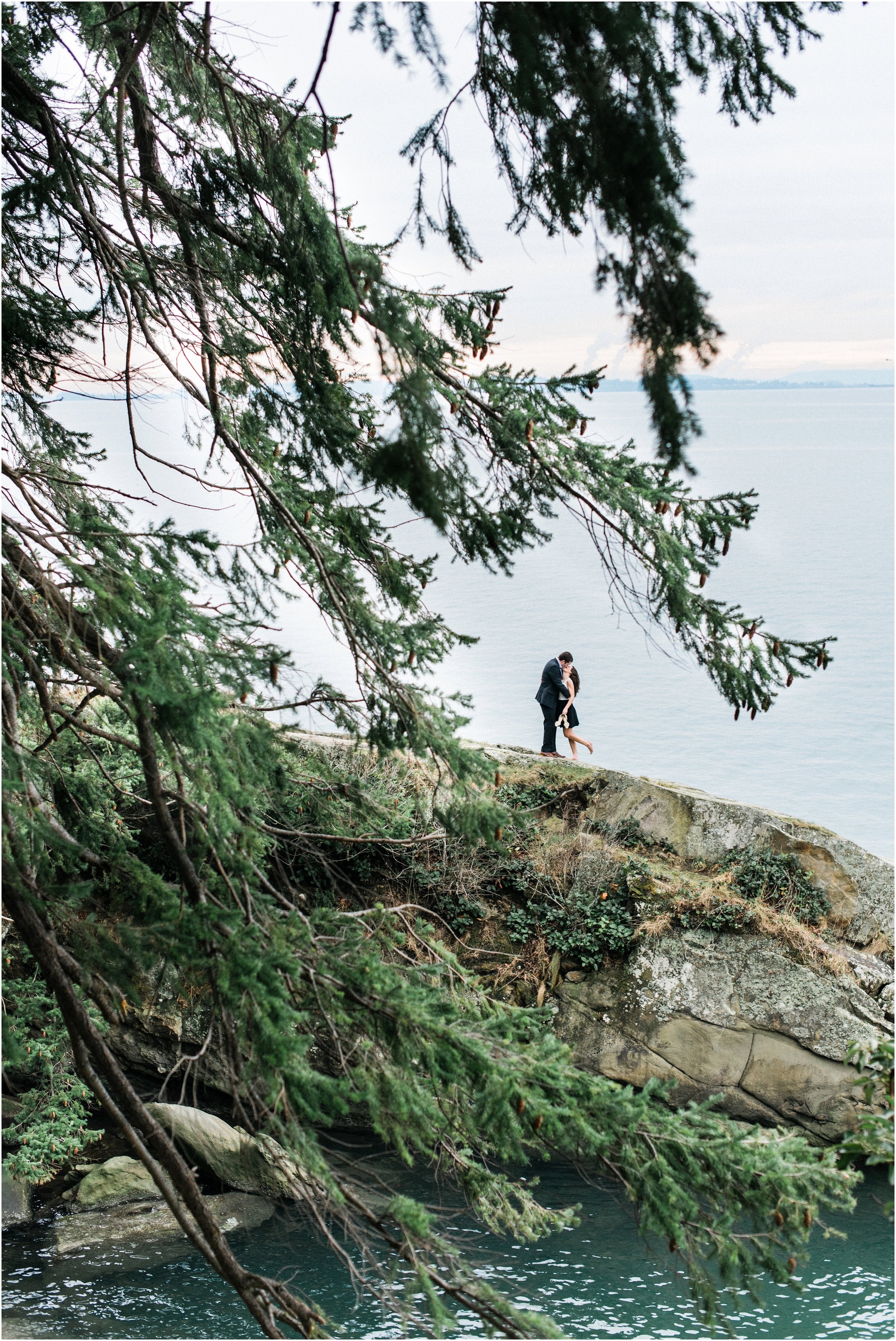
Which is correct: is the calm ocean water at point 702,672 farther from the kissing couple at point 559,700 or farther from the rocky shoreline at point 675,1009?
the rocky shoreline at point 675,1009

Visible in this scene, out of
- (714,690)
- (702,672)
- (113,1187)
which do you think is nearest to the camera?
(113,1187)

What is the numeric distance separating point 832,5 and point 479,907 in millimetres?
7795

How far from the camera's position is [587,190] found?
229cm

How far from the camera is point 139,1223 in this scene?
786 cm

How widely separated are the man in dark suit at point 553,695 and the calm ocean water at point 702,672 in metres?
1.32

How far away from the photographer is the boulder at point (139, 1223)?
7637 millimetres

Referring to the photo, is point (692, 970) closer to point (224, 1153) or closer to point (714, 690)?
point (224, 1153)

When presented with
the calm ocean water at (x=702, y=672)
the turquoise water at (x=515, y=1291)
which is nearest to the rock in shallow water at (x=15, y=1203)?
the turquoise water at (x=515, y=1291)

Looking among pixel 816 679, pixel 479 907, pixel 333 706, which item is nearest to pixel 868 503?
pixel 816 679

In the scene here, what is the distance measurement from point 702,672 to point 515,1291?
22.8 feet

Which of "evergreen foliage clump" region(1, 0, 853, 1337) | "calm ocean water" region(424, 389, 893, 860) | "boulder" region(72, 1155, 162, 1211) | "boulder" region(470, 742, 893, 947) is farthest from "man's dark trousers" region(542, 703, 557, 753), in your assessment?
"evergreen foliage clump" region(1, 0, 853, 1337)

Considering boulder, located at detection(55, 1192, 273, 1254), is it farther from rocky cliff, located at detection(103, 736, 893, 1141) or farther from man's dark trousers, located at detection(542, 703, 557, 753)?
man's dark trousers, located at detection(542, 703, 557, 753)

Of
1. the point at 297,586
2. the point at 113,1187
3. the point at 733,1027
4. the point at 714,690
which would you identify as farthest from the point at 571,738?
the point at 714,690

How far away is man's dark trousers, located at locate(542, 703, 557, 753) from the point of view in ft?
35.8
